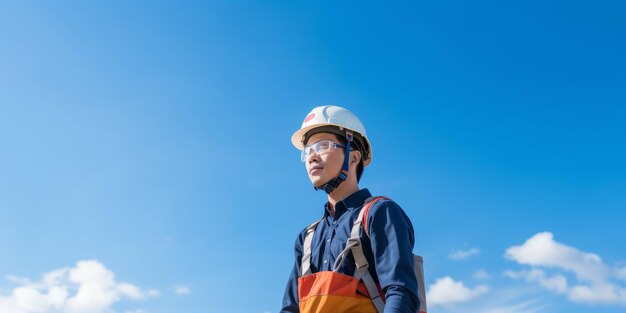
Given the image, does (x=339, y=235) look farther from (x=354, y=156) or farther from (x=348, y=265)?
(x=354, y=156)

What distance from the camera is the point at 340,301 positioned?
16.3 feet

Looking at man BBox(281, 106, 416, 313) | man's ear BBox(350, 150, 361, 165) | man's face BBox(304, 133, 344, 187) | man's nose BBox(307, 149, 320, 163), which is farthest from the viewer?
man's ear BBox(350, 150, 361, 165)

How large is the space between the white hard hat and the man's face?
34 centimetres

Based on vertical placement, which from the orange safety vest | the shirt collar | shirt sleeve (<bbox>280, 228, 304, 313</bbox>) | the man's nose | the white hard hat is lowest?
the orange safety vest

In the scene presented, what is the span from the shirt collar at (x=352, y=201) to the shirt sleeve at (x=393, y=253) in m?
0.37

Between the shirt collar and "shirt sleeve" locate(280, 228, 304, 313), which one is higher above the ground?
the shirt collar

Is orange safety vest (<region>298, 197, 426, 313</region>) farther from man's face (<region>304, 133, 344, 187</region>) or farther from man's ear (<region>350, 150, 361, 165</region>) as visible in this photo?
man's ear (<region>350, 150, 361, 165</region>)

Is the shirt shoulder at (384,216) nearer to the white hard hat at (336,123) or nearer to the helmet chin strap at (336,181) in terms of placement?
the helmet chin strap at (336,181)

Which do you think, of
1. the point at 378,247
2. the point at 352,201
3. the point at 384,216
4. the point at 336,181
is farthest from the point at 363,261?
the point at 336,181

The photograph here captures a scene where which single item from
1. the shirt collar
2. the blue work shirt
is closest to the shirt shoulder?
the blue work shirt

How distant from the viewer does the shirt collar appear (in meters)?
5.74

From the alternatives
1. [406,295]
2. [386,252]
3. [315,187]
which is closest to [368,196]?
[315,187]

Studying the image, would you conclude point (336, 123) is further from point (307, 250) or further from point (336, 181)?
point (307, 250)

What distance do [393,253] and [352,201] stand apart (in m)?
0.92
